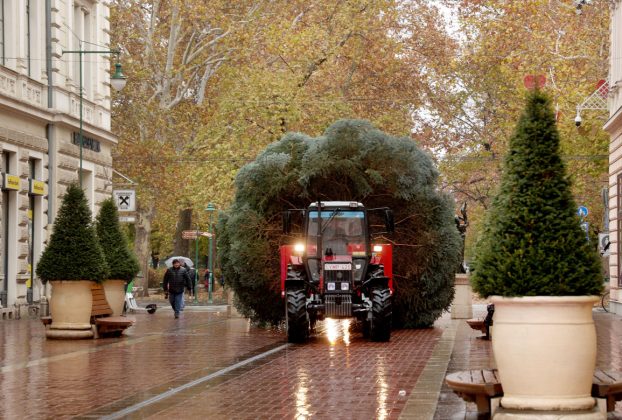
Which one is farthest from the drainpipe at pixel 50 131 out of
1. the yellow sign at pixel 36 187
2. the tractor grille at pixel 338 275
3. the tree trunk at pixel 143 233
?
the tree trunk at pixel 143 233

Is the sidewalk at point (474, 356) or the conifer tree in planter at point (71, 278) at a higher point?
the conifer tree in planter at point (71, 278)

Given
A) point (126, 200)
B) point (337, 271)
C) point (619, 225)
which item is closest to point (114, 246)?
point (337, 271)

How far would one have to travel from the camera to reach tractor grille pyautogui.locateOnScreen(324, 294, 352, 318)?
22797 millimetres

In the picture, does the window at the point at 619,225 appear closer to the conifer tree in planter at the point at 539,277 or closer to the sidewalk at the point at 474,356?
the sidewalk at the point at 474,356

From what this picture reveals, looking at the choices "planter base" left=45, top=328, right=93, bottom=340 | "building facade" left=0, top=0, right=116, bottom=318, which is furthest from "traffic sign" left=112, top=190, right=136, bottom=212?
"planter base" left=45, top=328, right=93, bottom=340

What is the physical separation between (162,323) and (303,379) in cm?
1532

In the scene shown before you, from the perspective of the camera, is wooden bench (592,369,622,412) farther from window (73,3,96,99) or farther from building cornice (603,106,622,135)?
window (73,3,96,99)

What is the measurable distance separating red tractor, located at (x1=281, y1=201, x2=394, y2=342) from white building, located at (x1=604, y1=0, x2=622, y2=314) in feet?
34.6

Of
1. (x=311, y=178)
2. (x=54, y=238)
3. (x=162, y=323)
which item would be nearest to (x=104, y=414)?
(x=54, y=238)

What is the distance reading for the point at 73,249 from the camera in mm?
22734

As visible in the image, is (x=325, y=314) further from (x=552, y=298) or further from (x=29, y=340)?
(x=552, y=298)

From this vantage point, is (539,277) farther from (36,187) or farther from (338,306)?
(36,187)

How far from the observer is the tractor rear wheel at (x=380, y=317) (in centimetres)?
2234

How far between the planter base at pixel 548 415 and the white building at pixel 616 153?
23895mm
